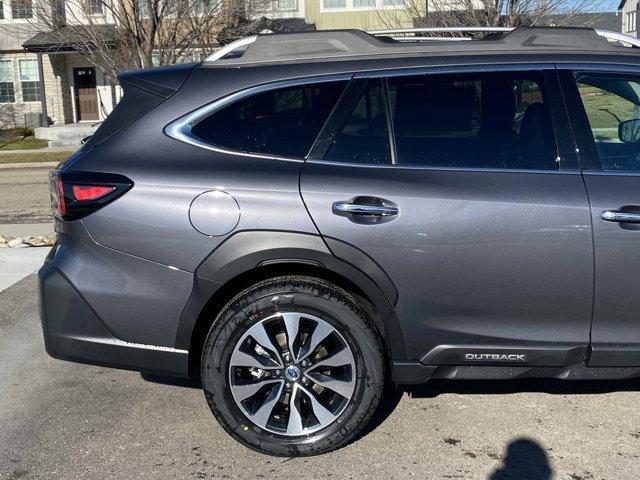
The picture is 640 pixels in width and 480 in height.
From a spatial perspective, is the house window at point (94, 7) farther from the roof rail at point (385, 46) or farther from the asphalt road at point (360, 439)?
the roof rail at point (385, 46)

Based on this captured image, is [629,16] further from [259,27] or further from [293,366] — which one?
[293,366]

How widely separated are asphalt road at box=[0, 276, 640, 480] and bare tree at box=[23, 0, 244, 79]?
1326 cm

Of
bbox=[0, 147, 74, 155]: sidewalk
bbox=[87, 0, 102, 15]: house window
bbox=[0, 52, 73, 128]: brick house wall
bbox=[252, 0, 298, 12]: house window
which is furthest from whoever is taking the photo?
bbox=[0, 52, 73, 128]: brick house wall

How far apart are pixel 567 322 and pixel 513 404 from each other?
0.82 m

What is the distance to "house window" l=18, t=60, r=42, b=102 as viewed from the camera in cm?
2927

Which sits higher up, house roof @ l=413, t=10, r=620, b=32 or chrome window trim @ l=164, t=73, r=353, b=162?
house roof @ l=413, t=10, r=620, b=32

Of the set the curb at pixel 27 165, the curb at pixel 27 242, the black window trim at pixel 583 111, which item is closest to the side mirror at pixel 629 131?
the black window trim at pixel 583 111

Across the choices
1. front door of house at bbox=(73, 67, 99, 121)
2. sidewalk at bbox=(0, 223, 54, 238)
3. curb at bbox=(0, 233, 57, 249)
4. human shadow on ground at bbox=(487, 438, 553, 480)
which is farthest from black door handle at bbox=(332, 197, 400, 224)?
front door of house at bbox=(73, 67, 99, 121)

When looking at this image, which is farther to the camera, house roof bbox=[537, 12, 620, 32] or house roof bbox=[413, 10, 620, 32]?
house roof bbox=[537, 12, 620, 32]

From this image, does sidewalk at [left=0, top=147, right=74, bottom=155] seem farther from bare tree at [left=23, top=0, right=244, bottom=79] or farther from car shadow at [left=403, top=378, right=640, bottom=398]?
car shadow at [left=403, top=378, right=640, bottom=398]

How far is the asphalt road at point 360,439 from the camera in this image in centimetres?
337

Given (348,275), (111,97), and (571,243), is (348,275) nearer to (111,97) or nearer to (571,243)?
(571,243)

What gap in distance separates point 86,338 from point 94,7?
1570 cm

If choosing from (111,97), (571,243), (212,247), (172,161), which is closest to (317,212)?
(212,247)
